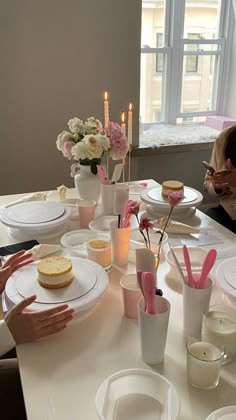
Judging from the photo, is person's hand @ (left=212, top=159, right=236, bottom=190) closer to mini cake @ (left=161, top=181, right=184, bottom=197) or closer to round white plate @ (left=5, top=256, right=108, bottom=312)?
mini cake @ (left=161, top=181, right=184, bottom=197)

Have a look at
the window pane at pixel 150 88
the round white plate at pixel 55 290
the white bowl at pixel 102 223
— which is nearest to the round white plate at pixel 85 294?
the round white plate at pixel 55 290

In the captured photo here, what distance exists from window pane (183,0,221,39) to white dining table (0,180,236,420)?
2.70 metres

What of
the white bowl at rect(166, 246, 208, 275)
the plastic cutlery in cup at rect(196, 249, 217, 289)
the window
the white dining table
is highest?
the window

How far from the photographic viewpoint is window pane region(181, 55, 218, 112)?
3.42m

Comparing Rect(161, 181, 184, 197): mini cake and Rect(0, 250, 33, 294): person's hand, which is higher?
Rect(161, 181, 184, 197): mini cake

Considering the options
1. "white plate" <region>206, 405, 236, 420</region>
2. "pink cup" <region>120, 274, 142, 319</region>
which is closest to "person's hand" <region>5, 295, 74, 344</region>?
"pink cup" <region>120, 274, 142, 319</region>

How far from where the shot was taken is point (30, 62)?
257cm

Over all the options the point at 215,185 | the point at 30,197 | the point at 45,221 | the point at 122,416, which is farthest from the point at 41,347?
the point at 215,185

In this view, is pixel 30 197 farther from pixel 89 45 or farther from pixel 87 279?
pixel 89 45

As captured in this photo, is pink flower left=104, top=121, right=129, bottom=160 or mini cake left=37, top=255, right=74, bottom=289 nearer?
mini cake left=37, top=255, right=74, bottom=289

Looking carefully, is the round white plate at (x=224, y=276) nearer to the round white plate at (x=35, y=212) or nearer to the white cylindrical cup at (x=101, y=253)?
the white cylindrical cup at (x=101, y=253)

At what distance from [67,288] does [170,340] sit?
295mm

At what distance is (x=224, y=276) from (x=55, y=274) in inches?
18.5

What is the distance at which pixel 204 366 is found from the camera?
819 mm
